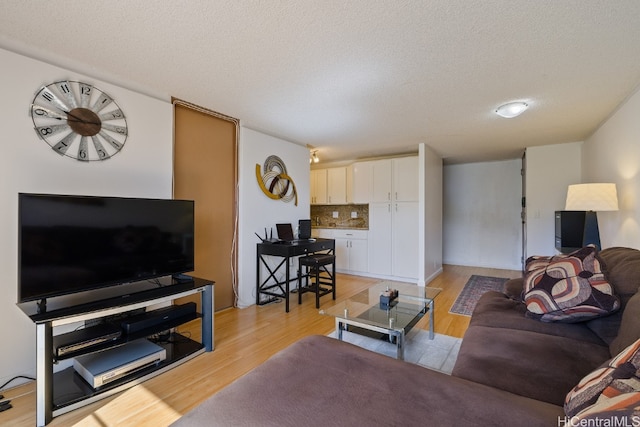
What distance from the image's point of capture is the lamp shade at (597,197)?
9.04 ft

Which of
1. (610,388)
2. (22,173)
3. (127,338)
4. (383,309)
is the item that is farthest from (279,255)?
(610,388)

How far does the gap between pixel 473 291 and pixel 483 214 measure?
248 cm

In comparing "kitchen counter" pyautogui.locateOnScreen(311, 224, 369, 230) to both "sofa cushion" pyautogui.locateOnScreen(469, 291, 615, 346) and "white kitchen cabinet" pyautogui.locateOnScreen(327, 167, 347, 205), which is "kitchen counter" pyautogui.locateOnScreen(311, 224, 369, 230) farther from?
"sofa cushion" pyautogui.locateOnScreen(469, 291, 615, 346)

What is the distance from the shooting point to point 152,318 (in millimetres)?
2094

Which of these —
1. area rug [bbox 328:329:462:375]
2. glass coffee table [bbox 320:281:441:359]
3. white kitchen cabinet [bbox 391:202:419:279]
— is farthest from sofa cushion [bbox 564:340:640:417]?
white kitchen cabinet [bbox 391:202:419:279]

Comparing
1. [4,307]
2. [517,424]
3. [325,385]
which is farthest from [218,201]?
[517,424]

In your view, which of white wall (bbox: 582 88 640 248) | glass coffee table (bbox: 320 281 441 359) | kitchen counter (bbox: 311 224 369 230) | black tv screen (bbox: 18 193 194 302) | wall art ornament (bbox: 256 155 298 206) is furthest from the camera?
kitchen counter (bbox: 311 224 369 230)

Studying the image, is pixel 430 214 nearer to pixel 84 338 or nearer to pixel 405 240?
pixel 405 240

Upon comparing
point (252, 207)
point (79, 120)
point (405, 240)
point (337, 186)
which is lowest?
point (405, 240)

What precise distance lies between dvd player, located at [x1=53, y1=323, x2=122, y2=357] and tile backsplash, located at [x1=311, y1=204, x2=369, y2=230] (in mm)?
4183

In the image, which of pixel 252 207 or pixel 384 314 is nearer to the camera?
pixel 384 314

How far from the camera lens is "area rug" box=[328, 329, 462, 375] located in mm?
2215

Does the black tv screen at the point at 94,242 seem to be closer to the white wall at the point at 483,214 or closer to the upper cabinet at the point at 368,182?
the upper cabinet at the point at 368,182

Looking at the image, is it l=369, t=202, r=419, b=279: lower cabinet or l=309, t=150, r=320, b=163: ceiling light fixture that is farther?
l=309, t=150, r=320, b=163: ceiling light fixture
